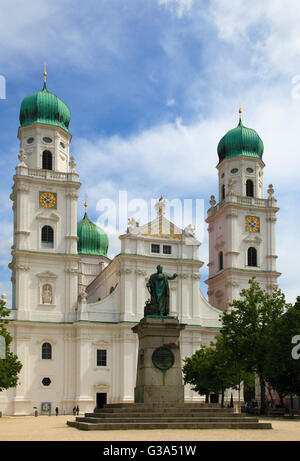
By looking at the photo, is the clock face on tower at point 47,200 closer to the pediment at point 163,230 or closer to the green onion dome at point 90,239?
the pediment at point 163,230

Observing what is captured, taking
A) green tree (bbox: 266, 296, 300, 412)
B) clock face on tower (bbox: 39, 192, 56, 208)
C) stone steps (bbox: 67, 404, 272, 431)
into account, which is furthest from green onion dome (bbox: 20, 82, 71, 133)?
stone steps (bbox: 67, 404, 272, 431)

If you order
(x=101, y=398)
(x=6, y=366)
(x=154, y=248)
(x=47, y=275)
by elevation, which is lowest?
(x=101, y=398)

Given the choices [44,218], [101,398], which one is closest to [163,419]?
[101,398]

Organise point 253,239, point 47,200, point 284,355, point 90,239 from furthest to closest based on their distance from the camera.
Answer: point 90,239, point 253,239, point 47,200, point 284,355

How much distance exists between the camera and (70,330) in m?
63.5

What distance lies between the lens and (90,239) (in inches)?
3369

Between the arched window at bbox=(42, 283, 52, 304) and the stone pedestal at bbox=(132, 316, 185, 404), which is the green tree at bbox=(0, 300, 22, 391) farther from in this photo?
the stone pedestal at bbox=(132, 316, 185, 404)

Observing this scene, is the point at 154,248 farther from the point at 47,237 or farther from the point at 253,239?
the point at 253,239

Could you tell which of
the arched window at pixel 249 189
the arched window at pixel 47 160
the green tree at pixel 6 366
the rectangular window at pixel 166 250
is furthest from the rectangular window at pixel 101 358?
the arched window at pixel 249 189

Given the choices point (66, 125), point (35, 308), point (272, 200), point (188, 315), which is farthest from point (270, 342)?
point (66, 125)

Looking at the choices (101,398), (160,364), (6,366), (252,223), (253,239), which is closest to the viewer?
(160,364)

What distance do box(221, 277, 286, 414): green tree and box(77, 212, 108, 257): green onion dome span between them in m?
37.4

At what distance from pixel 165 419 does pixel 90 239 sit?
60.1 m

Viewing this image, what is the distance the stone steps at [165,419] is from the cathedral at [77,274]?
31.8 metres
